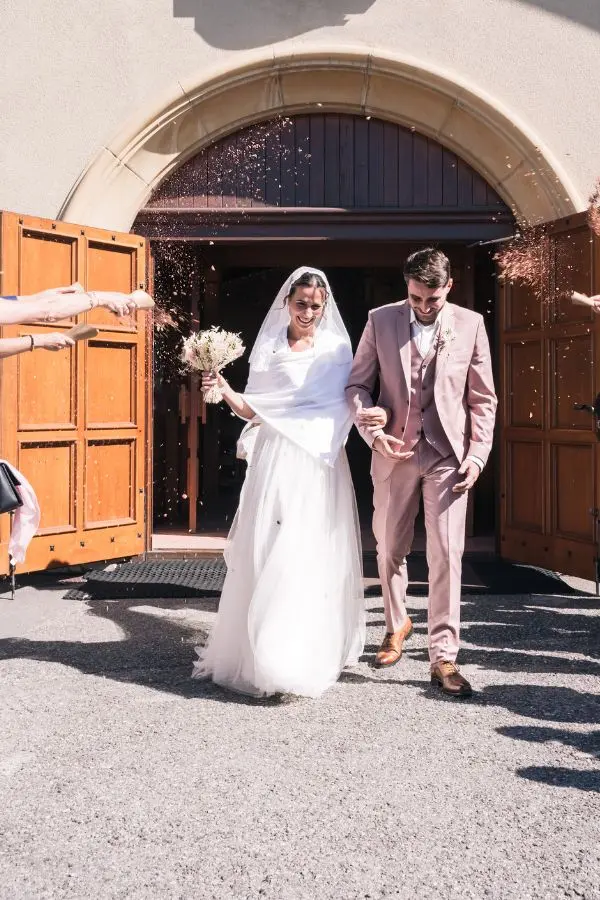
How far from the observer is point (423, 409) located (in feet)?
14.9

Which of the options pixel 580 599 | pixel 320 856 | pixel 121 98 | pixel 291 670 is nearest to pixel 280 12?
pixel 121 98

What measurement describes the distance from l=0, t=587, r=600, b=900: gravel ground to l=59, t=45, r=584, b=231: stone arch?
363 cm

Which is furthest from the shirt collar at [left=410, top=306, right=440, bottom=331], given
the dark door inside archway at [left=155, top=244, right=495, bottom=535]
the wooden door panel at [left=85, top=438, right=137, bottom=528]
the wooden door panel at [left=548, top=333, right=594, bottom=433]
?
the dark door inside archway at [left=155, top=244, right=495, bottom=535]

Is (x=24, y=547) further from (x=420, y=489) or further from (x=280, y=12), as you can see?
(x=280, y=12)

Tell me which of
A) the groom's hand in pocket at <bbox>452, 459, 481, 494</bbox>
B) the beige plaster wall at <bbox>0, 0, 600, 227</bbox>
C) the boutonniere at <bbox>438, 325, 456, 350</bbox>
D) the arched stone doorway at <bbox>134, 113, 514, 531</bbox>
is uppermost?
the beige plaster wall at <bbox>0, 0, 600, 227</bbox>

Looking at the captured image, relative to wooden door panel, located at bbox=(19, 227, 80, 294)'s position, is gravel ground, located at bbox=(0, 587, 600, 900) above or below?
below

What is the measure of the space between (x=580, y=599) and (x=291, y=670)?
304 cm

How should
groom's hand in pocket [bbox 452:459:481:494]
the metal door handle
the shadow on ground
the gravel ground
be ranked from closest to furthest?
the gravel ground, the shadow on ground, groom's hand in pocket [bbox 452:459:481:494], the metal door handle

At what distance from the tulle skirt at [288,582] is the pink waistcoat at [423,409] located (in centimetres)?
38

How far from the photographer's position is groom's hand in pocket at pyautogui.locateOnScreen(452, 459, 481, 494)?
438 cm

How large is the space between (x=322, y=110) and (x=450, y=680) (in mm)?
4867

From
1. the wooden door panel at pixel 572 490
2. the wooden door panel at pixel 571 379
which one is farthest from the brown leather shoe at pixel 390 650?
the wooden door panel at pixel 571 379

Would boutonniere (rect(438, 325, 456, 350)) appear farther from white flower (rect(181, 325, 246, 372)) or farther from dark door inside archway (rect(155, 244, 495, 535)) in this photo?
dark door inside archway (rect(155, 244, 495, 535))

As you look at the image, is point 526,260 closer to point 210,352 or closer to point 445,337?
point 445,337
